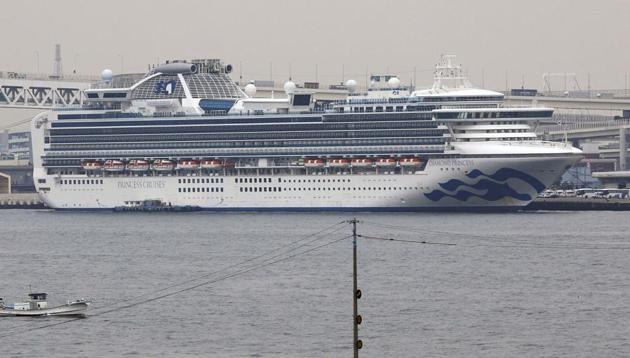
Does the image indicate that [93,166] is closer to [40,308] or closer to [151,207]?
[151,207]

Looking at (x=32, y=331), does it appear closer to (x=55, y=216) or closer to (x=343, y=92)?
(x=55, y=216)

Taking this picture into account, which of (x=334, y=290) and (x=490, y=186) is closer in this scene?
(x=334, y=290)

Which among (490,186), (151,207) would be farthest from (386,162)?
(151,207)

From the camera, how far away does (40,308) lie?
6162cm

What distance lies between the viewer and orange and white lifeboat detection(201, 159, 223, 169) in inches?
4970

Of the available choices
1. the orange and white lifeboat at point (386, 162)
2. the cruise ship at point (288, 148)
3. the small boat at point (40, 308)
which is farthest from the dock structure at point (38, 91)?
the small boat at point (40, 308)

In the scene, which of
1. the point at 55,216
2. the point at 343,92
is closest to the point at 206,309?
the point at 55,216

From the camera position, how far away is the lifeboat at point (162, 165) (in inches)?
5044

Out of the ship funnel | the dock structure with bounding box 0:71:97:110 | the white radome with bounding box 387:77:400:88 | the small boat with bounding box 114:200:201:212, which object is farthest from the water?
the dock structure with bounding box 0:71:97:110

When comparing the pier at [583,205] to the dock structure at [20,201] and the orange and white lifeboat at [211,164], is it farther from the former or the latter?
the dock structure at [20,201]

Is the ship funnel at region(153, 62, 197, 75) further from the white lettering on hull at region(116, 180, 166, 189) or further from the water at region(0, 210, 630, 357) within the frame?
the water at region(0, 210, 630, 357)

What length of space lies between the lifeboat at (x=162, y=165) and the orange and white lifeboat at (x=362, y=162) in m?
15.1

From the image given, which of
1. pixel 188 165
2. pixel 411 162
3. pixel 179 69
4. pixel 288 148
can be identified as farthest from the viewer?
pixel 179 69

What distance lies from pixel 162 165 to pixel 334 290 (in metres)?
61.1
